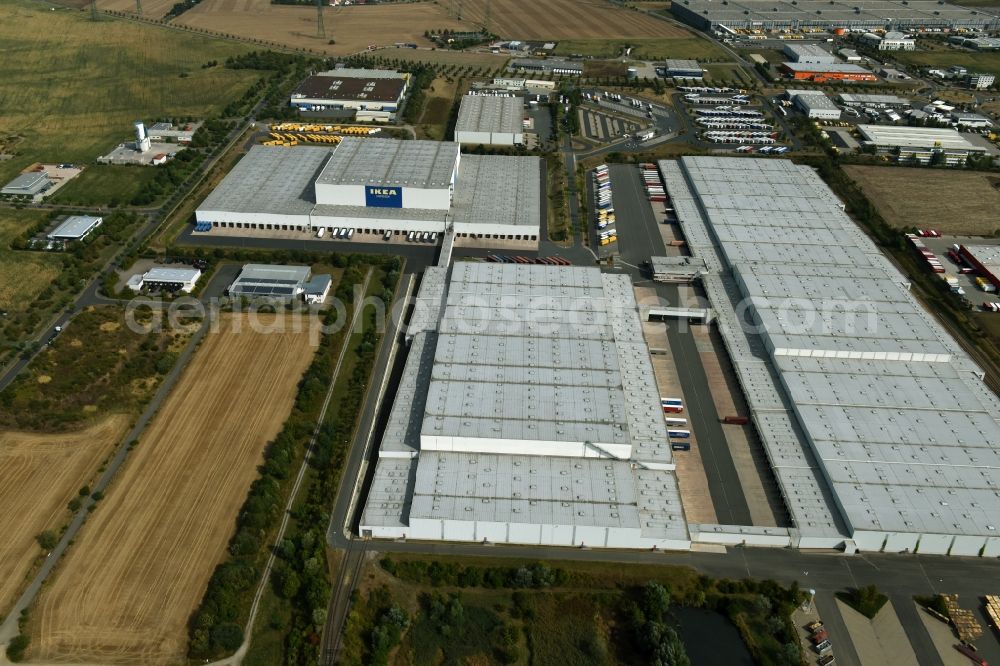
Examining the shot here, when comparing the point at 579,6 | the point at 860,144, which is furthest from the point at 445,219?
the point at 579,6

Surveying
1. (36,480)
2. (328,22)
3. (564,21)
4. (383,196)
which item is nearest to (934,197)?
(383,196)

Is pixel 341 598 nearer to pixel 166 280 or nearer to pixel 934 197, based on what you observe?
pixel 166 280

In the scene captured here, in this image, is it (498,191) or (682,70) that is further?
(682,70)

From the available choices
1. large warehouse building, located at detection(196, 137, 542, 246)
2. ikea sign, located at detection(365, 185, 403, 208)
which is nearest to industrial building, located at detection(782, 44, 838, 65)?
large warehouse building, located at detection(196, 137, 542, 246)

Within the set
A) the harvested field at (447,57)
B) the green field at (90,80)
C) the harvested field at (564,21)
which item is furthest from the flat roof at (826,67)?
the green field at (90,80)

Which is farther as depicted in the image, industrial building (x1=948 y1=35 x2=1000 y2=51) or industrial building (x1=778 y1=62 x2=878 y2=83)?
industrial building (x1=948 y1=35 x2=1000 y2=51)

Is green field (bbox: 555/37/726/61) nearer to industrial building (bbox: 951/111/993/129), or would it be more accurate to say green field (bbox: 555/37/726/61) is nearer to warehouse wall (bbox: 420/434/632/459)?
industrial building (bbox: 951/111/993/129)
